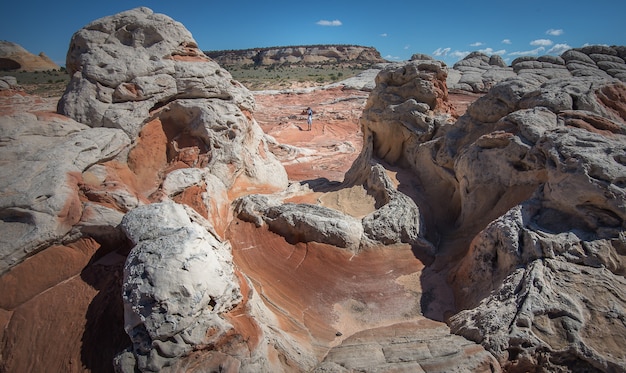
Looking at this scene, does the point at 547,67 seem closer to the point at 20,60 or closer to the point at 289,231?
the point at 289,231

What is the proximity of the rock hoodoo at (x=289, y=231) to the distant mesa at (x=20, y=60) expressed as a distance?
1441 inches

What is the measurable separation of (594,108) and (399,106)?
3.55m

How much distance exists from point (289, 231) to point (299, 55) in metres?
70.9

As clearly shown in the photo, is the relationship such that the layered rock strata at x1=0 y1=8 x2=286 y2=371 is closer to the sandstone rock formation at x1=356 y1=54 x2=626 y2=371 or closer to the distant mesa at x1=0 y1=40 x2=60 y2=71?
the sandstone rock formation at x1=356 y1=54 x2=626 y2=371

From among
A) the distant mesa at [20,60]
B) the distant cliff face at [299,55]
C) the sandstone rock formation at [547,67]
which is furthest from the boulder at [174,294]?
the distant cliff face at [299,55]

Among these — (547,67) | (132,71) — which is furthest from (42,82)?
(547,67)

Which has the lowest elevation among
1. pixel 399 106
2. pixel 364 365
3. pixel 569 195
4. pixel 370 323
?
pixel 370 323

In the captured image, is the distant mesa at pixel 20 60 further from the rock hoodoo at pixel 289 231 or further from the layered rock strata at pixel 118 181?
the rock hoodoo at pixel 289 231

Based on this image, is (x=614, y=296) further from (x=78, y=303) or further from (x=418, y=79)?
(x=418, y=79)

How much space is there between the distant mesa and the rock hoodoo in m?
36.6

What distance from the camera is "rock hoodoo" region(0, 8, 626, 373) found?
2.72 m

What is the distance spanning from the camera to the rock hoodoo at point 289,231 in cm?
272

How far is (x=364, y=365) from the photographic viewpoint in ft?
9.17

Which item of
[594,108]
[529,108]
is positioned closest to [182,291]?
[529,108]
